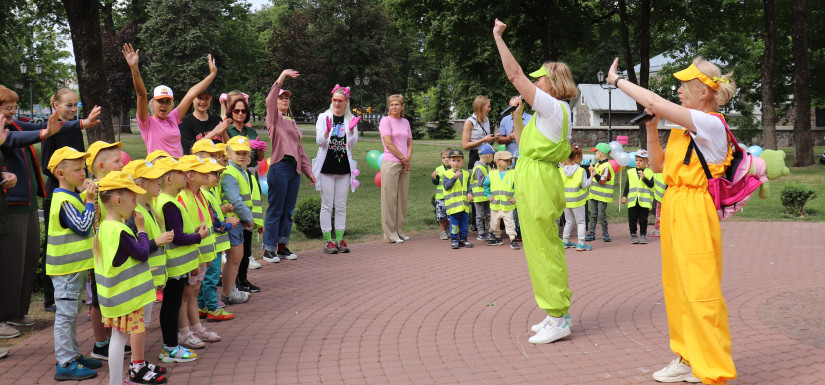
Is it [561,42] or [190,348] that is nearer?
[190,348]

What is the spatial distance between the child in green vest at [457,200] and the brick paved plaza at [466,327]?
97cm

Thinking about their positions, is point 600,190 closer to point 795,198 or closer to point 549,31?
point 795,198

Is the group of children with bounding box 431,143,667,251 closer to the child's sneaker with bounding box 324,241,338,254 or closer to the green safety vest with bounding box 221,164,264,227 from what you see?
the child's sneaker with bounding box 324,241,338,254

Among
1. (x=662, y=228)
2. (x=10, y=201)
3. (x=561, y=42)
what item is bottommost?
(x=662, y=228)

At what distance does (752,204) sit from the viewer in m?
17.1

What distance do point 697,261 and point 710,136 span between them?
31.3 inches

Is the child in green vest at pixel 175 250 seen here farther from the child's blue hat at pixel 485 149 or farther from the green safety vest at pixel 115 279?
the child's blue hat at pixel 485 149

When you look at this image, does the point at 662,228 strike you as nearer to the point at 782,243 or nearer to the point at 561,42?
the point at 782,243

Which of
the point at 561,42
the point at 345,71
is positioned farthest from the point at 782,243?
the point at 345,71

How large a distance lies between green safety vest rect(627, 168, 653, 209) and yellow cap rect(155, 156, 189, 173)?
7893 millimetres

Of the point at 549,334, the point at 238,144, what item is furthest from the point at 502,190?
the point at 549,334

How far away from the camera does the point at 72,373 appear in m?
4.96

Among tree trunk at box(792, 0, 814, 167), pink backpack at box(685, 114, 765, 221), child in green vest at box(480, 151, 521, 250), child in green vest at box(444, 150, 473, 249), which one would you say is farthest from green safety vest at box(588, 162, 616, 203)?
tree trunk at box(792, 0, 814, 167)

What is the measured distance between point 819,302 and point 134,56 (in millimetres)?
7328
